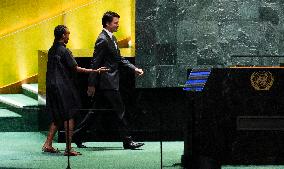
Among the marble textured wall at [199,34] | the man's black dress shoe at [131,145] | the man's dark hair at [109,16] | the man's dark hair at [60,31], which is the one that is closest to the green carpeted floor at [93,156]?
the man's black dress shoe at [131,145]

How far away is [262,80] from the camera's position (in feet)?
27.1

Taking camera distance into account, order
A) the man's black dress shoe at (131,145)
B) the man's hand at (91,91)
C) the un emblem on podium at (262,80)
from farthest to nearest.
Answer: the man's black dress shoe at (131,145)
the man's hand at (91,91)
the un emblem on podium at (262,80)

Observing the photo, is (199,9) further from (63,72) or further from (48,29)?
(48,29)

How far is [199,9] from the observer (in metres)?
13.4

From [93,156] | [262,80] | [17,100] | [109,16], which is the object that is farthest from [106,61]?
[262,80]

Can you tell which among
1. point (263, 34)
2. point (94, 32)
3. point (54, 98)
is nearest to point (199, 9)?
point (263, 34)

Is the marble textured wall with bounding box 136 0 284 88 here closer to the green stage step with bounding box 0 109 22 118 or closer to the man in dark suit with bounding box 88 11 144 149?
the man in dark suit with bounding box 88 11 144 149

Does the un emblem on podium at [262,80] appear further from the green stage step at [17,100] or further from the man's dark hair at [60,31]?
A: the green stage step at [17,100]

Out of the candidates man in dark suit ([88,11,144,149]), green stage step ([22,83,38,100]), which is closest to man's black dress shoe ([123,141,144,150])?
man in dark suit ([88,11,144,149])

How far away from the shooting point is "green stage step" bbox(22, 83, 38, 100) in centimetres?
1599

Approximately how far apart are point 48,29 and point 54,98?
527cm

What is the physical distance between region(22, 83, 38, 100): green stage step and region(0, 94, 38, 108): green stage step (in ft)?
0.26

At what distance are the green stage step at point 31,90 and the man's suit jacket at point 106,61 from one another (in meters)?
3.97

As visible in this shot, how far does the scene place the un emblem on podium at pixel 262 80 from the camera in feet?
27.0
